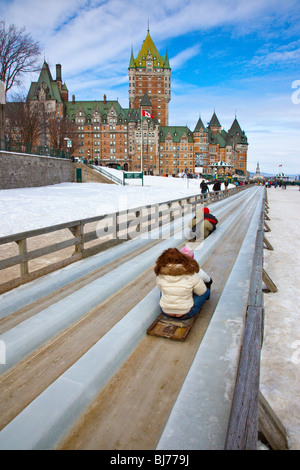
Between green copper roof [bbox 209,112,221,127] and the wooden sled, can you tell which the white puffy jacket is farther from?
green copper roof [bbox 209,112,221,127]

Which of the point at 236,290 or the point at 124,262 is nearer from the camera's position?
the point at 236,290

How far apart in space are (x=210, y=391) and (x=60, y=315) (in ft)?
8.33

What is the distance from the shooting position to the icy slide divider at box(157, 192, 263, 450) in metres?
2.57

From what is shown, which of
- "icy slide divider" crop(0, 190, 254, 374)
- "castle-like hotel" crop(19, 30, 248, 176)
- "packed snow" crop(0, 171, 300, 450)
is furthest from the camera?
"castle-like hotel" crop(19, 30, 248, 176)

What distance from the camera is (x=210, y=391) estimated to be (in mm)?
3133

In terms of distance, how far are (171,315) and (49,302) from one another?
216 cm

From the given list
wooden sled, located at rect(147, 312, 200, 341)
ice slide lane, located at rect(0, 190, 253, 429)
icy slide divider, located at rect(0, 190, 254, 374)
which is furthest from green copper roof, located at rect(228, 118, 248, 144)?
wooden sled, located at rect(147, 312, 200, 341)

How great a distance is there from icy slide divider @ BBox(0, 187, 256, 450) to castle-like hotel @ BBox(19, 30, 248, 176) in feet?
327

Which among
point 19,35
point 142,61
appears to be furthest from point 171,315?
point 142,61

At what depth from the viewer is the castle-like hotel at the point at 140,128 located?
4267 inches

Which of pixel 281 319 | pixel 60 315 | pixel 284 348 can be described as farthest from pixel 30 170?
pixel 284 348
